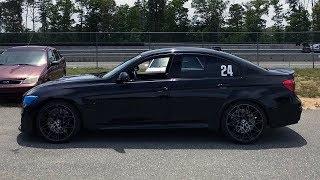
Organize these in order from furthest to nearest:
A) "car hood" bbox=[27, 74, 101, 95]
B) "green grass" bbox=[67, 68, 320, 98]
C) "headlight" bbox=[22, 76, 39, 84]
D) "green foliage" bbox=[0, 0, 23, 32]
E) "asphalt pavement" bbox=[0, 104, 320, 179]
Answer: "green foliage" bbox=[0, 0, 23, 32] → "green grass" bbox=[67, 68, 320, 98] → "headlight" bbox=[22, 76, 39, 84] → "car hood" bbox=[27, 74, 101, 95] → "asphalt pavement" bbox=[0, 104, 320, 179]

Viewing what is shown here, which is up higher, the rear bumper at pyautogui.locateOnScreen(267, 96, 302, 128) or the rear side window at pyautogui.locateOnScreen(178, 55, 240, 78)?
the rear side window at pyautogui.locateOnScreen(178, 55, 240, 78)

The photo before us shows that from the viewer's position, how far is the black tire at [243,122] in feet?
25.4

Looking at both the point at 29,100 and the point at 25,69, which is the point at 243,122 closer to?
the point at 29,100

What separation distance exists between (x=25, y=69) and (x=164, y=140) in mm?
5355

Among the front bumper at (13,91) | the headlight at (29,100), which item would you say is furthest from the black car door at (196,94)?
the front bumper at (13,91)

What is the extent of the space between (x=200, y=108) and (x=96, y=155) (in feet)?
6.05

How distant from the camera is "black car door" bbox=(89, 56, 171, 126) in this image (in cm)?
769

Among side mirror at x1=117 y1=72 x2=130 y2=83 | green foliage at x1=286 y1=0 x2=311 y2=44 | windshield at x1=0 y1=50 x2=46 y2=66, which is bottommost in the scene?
side mirror at x1=117 y1=72 x2=130 y2=83

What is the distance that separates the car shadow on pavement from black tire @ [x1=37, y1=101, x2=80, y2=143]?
0.14 m

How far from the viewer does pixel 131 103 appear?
7691 mm

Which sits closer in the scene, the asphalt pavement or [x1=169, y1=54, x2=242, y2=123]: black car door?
the asphalt pavement

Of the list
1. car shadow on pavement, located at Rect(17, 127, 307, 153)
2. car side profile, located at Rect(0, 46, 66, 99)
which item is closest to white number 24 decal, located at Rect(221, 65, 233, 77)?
car shadow on pavement, located at Rect(17, 127, 307, 153)

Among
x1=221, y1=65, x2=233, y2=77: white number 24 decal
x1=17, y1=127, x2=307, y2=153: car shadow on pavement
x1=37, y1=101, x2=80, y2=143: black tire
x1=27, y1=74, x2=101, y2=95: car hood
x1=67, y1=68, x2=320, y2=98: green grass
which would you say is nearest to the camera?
x1=17, y1=127, x2=307, y2=153: car shadow on pavement

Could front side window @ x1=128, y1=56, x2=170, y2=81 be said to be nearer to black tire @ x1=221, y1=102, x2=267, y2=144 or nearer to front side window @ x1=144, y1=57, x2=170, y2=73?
front side window @ x1=144, y1=57, x2=170, y2=73
